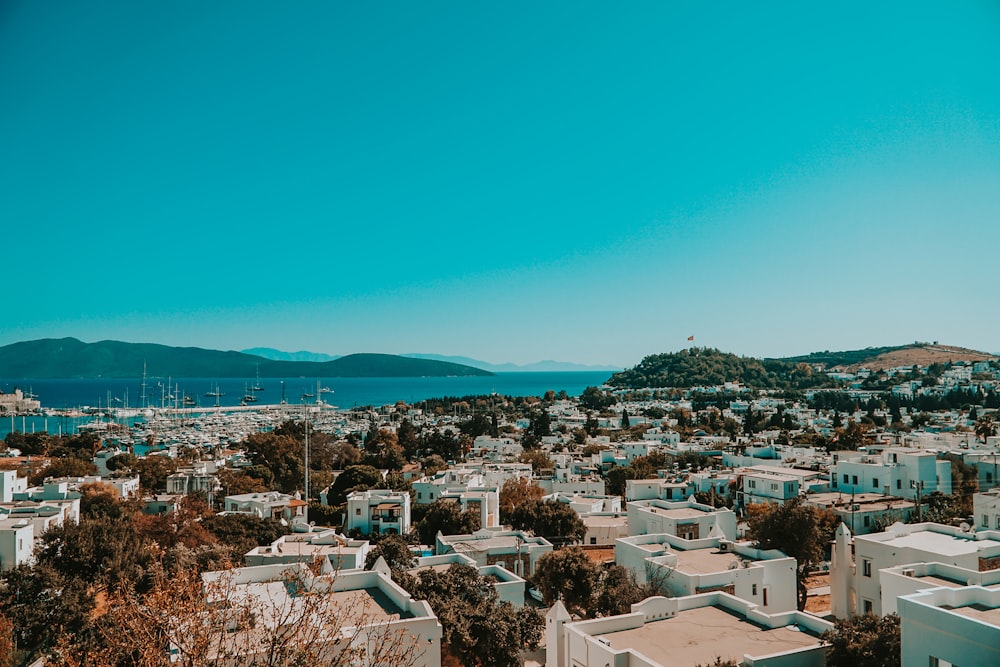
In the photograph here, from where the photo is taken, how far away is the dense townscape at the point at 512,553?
764 cm

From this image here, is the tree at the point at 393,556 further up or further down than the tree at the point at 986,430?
further down

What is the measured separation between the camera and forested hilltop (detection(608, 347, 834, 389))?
114 meters

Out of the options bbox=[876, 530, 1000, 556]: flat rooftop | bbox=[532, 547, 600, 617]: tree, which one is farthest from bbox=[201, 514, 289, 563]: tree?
bbox=[876, 530, 1000, 556]: flat rooftop

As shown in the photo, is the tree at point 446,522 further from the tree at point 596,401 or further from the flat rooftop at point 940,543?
the tree at point 596,401

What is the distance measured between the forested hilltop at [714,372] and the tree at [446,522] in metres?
94.6

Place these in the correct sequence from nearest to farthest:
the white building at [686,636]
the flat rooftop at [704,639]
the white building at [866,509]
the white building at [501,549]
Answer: the white building at [686,636] < the flat rooftop at [704,639] < the white building at [501,549] < the white building at [866,509]

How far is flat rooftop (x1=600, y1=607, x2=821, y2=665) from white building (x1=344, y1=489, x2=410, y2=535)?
15345 millimetres

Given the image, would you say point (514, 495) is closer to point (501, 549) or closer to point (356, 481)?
point (356, 481)

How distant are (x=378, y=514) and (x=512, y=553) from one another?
7809mm

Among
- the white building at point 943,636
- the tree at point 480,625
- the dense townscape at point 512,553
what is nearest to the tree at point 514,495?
the dense townscape at point 512,553

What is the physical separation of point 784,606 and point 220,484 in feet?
84.4

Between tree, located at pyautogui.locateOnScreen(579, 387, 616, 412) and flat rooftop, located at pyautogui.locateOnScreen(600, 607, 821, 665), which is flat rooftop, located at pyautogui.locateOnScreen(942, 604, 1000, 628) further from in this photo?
tree, located at pyautogui.locateOnScreen(579, 387, 616, 412)

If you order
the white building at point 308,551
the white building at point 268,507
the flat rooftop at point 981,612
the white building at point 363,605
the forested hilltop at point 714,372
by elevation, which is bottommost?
the white building at point 268,507

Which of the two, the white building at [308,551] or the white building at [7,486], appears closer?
the white building at [308,551]
